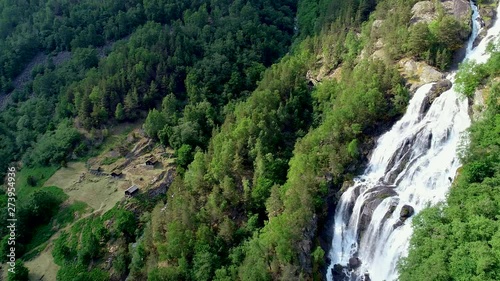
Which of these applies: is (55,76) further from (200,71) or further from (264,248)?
(264,248)

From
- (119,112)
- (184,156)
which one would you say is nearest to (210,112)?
(184,156)

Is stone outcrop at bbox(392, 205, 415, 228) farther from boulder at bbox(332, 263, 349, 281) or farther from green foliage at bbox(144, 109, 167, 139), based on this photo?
green foliage at bbox(144, 109, 167, 139)

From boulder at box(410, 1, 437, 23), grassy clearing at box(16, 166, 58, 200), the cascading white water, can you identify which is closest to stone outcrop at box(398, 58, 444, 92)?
the cascading white water

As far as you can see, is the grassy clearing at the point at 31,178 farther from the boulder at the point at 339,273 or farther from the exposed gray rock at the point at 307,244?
the boulder at the point at 339,273

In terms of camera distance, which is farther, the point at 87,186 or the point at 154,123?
the point at 154,123

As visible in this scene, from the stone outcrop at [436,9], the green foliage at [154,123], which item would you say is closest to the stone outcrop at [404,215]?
the stone outcrop at [436,9]

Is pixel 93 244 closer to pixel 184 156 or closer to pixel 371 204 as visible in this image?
pixel 184 156
